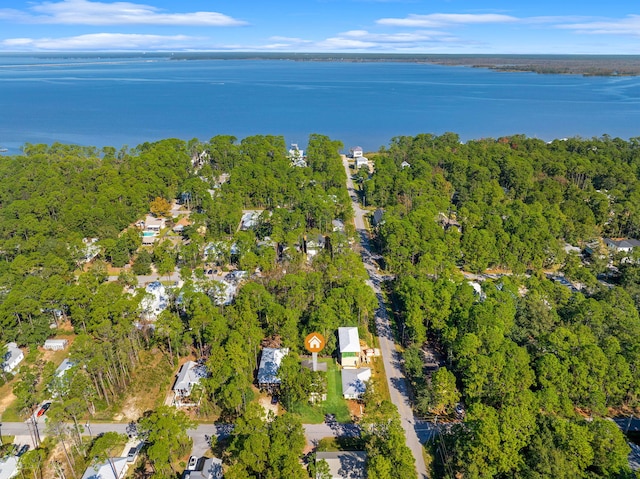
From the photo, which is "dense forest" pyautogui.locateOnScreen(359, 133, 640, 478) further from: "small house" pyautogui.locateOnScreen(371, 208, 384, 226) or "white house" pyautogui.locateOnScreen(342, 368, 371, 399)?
"white house" pyautogui.locateOnScreen(342, 368, 371, 399)

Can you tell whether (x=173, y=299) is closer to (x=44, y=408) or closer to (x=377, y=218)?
(x=44, y=408)

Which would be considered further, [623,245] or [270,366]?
[623,245]

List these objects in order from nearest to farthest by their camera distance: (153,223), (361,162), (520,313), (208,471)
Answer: (208,471), (520,313), (153,223), (361,162)

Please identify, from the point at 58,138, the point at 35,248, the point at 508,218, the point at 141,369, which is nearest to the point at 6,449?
the point at 141,369

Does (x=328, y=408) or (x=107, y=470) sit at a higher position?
(x=107, y=470)

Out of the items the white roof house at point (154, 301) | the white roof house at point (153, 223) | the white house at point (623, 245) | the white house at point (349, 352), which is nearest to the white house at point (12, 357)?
the white roof house at point (154, 301)

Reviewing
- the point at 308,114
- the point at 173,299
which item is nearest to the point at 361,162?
the point at 173,299

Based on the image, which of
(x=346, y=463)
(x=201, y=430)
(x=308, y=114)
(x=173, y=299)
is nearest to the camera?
(x=346, y=463)
